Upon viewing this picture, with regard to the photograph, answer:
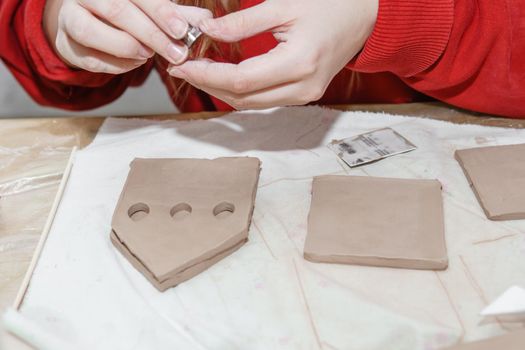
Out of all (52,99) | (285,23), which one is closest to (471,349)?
(285,23)

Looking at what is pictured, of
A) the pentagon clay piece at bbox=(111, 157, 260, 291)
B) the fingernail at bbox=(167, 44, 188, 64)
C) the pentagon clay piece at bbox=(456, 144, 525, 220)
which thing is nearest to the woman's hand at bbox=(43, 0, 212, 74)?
the fingernail at bbox=(167, 44, 188, 64)

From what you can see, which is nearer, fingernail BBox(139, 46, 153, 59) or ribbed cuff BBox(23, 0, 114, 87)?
fingernail BBox(139, 46, 153, 59)

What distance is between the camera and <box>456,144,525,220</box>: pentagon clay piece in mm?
724

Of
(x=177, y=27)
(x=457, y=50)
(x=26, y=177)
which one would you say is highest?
(x=177, y=27)

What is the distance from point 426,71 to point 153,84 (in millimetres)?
1091

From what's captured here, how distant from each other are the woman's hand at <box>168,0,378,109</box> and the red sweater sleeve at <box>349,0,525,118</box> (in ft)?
0.19

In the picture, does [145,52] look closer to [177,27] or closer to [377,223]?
[177,27]

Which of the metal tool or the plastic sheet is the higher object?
the metal tool

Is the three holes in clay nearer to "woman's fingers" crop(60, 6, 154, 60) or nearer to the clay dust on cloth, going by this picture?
the clay dust on cloth

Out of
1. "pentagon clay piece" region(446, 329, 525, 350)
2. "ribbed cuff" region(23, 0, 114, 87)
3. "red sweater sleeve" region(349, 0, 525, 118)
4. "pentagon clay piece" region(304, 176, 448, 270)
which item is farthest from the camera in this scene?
"ribbed cuff" region(23, 0, 114, 87)

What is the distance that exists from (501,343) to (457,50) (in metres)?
0.44

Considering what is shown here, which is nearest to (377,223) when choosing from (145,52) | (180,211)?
(180,211)

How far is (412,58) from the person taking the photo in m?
0.83

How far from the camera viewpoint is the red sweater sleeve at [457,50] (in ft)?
2.52
